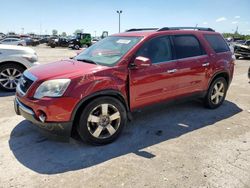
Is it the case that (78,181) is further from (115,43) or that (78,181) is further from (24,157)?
(115,43)

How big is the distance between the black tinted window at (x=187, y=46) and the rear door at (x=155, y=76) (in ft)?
0.68

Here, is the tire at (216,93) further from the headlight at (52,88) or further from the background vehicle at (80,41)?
the background vehicle at (80,41)

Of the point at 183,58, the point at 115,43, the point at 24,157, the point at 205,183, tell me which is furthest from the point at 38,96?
the point at 183,58

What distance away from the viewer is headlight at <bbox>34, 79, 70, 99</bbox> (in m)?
3.29

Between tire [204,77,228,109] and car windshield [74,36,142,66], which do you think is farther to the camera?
tire [204,77,228,109]

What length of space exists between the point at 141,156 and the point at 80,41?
31535 mm

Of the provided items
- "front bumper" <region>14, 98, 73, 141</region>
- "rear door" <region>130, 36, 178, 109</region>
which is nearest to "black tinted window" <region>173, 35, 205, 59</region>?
"rear door" <region>130, 36, 178, 109</region>

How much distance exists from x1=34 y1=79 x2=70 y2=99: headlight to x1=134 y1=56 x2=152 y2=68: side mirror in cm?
110

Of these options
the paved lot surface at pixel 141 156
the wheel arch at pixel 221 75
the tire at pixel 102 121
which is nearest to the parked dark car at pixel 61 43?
the wheel arch at pixel 221 75

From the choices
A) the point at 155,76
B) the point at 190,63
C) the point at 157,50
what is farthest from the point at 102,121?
→ the point at 190,63

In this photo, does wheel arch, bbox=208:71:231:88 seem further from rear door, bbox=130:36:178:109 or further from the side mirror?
the side mirror

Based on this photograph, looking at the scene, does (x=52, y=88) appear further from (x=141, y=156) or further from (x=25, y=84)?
(x=141, y=156)

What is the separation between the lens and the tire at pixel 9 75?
663cm

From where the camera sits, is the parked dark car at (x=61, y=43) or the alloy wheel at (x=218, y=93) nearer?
the alloy wheel at (x=218, y=93)
